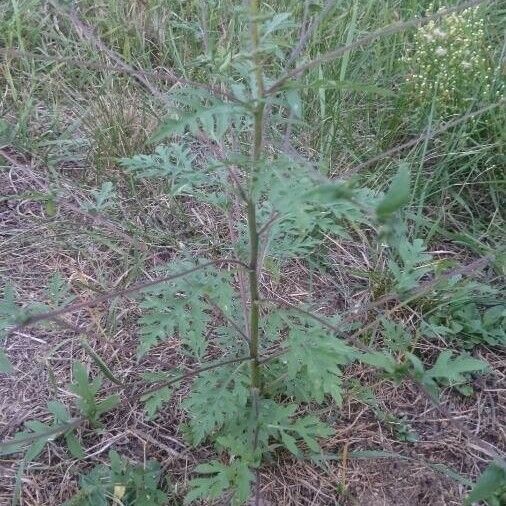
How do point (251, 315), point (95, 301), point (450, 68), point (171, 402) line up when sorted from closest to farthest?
point (95, 301) → point (251, 315) → point (171, 402) → point (450, 68)

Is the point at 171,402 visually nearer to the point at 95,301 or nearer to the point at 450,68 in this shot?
the point at 95,301

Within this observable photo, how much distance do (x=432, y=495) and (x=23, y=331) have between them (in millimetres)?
1128

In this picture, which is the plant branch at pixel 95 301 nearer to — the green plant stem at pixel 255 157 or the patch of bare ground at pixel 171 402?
the green plant stem at pixel 255 157

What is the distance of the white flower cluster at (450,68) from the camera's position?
218 centimetres

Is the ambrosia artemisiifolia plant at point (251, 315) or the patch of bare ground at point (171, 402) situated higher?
the ambrosia artemisiifolia plant at point (251, 315)

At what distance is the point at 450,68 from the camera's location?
7.21ft

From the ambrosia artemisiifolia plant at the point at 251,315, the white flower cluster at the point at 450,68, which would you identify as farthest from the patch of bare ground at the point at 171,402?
the white flower cluster at the point at 450,68

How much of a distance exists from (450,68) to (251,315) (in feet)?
4.00

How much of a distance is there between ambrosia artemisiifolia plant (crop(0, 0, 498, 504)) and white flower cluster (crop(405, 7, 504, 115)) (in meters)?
0.76

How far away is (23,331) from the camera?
72.8 inches

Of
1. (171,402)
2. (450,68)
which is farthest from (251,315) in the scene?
(450,68)

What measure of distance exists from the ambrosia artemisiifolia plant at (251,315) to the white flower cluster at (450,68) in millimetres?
757

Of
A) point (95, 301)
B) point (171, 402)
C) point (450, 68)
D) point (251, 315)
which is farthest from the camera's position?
point (450, 68)

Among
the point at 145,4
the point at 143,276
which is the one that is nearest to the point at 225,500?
the point at 143,276
